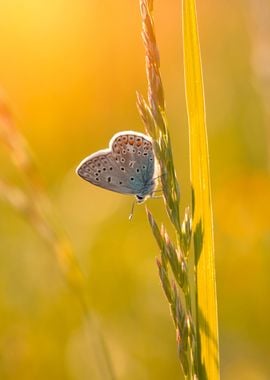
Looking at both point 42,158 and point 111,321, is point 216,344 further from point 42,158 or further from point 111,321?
point 42,158


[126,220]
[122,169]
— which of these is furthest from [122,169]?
[126,220]

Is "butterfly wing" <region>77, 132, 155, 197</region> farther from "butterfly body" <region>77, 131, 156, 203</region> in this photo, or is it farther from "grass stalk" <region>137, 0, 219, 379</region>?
"grass stalk" <region>137, 0, 219, 379</region>

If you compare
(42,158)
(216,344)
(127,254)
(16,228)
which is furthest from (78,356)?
(42,158)

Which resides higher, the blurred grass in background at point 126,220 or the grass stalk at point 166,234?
the grass stalk at point 166,234

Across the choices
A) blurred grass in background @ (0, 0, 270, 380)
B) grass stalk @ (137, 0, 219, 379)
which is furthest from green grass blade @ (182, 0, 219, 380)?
blurred grass in background @ (0, 0, 270, 380)

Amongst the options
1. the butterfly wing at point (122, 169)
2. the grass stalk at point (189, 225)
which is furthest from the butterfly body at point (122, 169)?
the grass stalk at point (189, 225)

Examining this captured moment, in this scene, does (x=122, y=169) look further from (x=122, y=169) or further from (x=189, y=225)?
(x=189, y=225)

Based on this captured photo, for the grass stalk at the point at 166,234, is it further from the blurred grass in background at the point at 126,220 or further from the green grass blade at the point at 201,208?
the blurred grass in background at the point at 126,220
